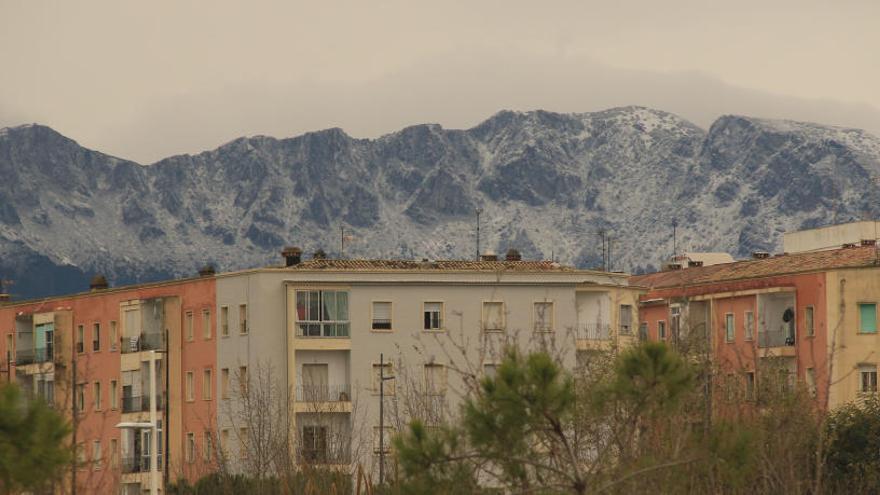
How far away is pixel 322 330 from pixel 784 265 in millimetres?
21509

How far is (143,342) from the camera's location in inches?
4309

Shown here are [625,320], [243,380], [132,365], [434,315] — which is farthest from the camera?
[625,320]

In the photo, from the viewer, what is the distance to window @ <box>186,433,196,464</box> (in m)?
104

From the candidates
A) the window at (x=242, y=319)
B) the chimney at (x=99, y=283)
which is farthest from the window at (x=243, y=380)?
the chimney at (x=99, y=283)

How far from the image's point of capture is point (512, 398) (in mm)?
30922

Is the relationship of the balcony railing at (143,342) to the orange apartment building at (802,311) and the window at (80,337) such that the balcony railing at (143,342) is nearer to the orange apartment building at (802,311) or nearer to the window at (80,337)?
the window at (80,337)

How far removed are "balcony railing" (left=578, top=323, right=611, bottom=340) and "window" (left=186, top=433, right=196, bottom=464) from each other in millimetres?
17142

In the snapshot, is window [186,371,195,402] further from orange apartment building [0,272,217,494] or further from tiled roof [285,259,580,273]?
tiled roof [285,259,580,273]

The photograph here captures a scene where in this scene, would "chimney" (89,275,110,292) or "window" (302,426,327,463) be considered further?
"chimney" (89,275,110,292)

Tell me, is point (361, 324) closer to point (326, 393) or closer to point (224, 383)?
point (326, 393)

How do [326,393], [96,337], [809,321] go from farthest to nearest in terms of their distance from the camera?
[96,337], [809,321], [326,393]

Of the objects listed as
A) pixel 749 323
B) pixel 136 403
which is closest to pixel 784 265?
pixel 749 323

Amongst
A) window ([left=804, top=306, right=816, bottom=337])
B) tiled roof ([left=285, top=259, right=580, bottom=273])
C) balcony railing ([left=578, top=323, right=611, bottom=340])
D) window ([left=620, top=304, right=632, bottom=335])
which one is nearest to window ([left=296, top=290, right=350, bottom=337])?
tiled roof ([left=285, top=259, right=580, bottom=273])

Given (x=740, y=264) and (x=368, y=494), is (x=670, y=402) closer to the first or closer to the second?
(x=368, y=494)
